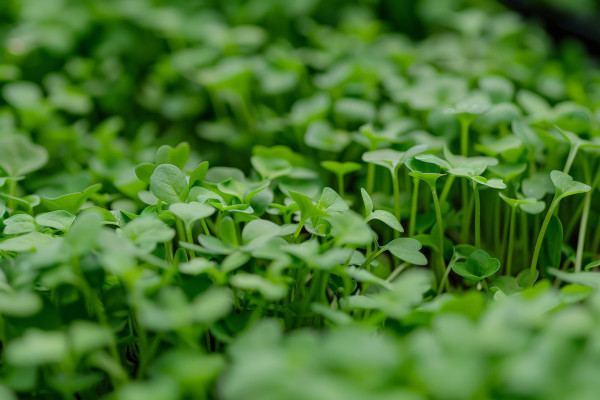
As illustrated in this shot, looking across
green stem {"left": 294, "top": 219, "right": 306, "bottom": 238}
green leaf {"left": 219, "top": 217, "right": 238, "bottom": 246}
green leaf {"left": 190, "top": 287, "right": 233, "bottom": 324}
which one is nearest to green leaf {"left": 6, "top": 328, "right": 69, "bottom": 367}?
green leaf {"left": 190, "top": 287, "right": 233, "bottom": 324}

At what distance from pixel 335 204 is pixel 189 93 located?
824mm

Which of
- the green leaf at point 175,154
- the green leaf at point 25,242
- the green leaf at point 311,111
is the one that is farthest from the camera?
the green leaf at point 311,111

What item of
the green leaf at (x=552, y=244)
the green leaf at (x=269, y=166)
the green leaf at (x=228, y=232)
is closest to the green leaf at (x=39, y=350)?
the green leaf at (x=228, y=232)

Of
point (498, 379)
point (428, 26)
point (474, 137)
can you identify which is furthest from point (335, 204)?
point (428, 26)

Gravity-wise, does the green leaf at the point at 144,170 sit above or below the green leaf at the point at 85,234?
below

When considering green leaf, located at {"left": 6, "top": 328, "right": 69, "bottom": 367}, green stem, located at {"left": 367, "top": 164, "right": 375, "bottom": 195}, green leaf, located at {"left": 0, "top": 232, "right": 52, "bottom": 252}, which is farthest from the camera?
green stem, located at {"left": 367, "top": 164, "right": 375, "bottom": 195}

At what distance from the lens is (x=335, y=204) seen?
29.5 inches

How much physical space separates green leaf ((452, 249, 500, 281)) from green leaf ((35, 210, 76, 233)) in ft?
1.75

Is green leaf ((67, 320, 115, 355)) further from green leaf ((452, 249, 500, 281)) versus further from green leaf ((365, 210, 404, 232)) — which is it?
green leaf ((452, 249, 500, 281))

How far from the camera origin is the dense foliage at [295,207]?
500 mm

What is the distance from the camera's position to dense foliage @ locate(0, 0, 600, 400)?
0.50m

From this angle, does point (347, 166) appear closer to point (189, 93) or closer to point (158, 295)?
point (158, 295)

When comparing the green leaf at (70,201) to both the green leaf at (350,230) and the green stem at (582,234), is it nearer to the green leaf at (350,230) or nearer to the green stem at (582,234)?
the green leaf at (350,230)

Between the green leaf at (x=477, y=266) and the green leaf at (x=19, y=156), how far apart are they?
2.42 ft
